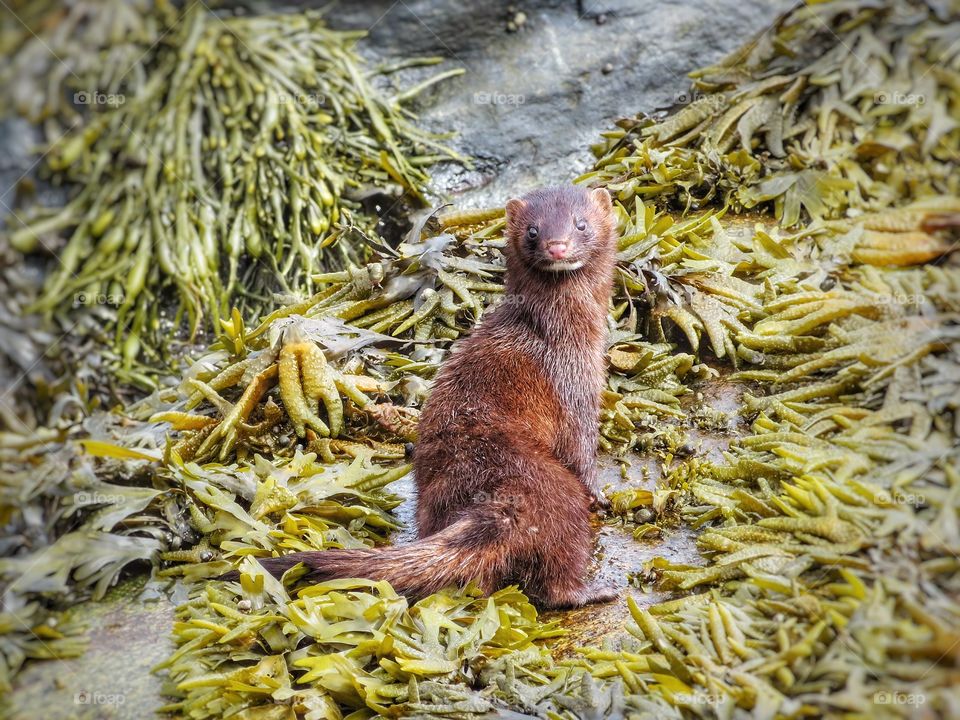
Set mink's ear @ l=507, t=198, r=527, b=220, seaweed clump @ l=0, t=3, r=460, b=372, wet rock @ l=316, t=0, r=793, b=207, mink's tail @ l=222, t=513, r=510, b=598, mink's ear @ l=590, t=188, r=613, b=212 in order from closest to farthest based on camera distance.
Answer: mink's tail @ l=222, t=513, r=510, b=598, mink's ear @ l=507, t=198, r=527, b=220, mink's ear @ l=590, t=188, r=613, b=212, seaweed clump @ l=0, t=3, r=460, b=372, wet rock @ l=316, t=0, r=793, b=207

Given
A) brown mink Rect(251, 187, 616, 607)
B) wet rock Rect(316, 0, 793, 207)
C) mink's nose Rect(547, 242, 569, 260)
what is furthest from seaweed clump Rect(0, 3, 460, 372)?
Answer: mink's nose Rect(547, 242, 569, 260)

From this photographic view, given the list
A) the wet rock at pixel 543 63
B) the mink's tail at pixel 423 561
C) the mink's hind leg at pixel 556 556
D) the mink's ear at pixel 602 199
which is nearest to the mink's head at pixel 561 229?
the mink's ear at pixel 602 199

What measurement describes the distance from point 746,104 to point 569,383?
2773mm

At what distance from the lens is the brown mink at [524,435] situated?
3.67 metres

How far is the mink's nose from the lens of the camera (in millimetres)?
4180

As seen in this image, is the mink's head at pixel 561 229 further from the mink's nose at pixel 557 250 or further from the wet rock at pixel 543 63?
the wet rock at pixel 543 63

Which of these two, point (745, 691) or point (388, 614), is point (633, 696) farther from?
point (388, 614)

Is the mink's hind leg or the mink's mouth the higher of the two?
the mink's mouth

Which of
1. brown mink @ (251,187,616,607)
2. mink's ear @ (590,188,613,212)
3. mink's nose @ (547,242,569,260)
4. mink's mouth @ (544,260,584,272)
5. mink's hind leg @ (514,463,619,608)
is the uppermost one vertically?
mink's ear @ (590,188,613,212)

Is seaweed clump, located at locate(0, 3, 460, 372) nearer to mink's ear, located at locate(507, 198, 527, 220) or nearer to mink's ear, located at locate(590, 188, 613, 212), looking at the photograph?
mink's ear, located at locate(507, 198, 527, 220)

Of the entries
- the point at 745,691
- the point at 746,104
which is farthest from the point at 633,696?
the point at 746,104

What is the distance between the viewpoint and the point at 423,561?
11.8 ft

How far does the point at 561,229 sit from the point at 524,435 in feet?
3.19

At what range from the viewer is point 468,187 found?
7488mm
